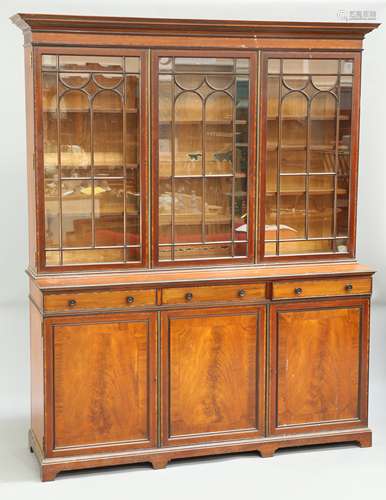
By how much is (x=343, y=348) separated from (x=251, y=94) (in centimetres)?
150

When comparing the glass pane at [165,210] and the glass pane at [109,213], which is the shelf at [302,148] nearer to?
the glass pane at [165,210]

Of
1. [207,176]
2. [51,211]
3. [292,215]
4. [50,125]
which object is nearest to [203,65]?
[207,176]

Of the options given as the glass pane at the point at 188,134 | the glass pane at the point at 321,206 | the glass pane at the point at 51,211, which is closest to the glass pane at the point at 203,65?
the glass pane at the point at 188,134

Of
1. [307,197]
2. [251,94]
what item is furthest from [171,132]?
[307,197]

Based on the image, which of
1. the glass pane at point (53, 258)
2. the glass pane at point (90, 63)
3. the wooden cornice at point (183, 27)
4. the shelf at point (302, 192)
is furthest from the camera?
the shelf at point (302, 192)

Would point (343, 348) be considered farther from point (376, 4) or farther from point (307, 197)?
point (376, 4)

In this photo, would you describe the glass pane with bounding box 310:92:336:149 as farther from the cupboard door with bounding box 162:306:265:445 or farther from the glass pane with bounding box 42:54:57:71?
the glass pane with bounding box 42:54:57:71

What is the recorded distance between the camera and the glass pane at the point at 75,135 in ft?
17.3

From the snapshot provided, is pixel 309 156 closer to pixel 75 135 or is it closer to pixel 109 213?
pixel 109 213

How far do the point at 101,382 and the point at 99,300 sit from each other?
0.44 metres

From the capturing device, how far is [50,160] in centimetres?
527

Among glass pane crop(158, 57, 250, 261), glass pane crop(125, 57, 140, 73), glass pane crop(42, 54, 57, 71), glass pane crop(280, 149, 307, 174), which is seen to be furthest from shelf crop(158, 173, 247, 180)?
glass pane crop(42, 54, 57, 71)

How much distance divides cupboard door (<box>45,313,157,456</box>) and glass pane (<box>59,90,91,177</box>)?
803mm

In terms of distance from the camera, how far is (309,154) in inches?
221
